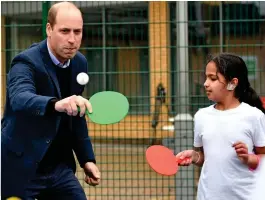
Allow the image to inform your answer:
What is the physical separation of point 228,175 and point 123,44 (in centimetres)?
367

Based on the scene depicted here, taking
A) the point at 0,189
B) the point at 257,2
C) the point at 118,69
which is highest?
the point at 257,2

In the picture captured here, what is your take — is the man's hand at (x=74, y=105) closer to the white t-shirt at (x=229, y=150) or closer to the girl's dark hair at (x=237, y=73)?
the white t-shirt at (x=229, y=150)

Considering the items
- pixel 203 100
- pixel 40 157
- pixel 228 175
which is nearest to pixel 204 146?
pixel 228 175

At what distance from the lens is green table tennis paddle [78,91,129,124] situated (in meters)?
4.23

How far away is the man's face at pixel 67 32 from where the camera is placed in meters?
4.50

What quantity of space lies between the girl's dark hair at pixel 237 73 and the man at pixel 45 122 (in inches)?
33.4

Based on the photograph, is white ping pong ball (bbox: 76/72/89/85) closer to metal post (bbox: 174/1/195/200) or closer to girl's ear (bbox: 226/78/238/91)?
girl's ear (bbox: 226/78/238/91)

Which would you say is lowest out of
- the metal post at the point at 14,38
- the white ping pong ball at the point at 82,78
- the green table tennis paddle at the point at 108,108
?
the green table tennis paddle at the point at 108,108

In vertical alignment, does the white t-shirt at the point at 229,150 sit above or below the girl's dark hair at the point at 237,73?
below

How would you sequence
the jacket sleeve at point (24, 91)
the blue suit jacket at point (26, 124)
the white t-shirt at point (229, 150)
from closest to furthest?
1. the jacket sleeve at point (24, 91)
2. the blue suit jacket at point (26, 124)
3. the white t-shirt at point (229, 150)

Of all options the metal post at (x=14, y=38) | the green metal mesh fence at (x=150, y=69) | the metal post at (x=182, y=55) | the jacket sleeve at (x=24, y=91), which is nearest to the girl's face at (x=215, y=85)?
the jacket sleeve at (x=24, y=91)

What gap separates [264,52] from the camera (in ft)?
26.1

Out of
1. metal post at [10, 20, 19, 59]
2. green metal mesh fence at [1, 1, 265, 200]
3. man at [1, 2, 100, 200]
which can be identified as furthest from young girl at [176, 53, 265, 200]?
metal post at [10, 20, 19, 59]

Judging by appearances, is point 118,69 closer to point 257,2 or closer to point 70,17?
point 257,2
